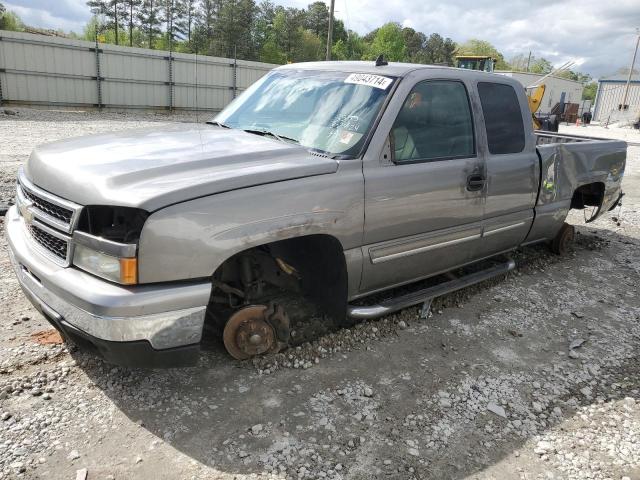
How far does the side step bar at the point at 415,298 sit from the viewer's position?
11.0 feet

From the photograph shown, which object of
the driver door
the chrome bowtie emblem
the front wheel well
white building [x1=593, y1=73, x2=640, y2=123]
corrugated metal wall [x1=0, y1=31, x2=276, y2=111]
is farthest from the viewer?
white building [x1=593, y1=73, x2=640, y2=123]

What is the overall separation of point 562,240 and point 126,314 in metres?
5.13

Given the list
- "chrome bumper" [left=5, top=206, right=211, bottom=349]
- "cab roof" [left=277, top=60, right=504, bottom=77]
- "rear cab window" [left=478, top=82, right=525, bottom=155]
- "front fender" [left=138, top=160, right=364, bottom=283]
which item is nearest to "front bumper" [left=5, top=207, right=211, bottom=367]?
"chrome bumper" [left=5, top=206, right=211, bottom=349]

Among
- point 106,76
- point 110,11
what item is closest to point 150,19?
point 110,11

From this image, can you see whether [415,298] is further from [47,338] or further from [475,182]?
[47,338]

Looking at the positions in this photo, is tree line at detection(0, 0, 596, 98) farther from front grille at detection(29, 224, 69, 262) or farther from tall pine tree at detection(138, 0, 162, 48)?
front grille at detection(29, 224, 69, 262)

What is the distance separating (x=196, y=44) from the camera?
55.8 m

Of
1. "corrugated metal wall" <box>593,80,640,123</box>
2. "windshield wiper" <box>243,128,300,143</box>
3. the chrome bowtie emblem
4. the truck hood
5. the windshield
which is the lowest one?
the chrome bowtie emblem

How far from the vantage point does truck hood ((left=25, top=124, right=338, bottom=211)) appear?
8.08ft

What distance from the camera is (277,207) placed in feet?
9.07

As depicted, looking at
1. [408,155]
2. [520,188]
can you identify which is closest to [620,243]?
[520,188]

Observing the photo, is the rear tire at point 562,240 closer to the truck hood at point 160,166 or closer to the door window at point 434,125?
the door window at point 434,125

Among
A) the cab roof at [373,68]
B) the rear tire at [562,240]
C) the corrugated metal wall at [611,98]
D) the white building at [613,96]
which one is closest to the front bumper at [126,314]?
the cab roof at [373,68]

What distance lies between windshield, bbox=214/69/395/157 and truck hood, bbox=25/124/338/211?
197mm
